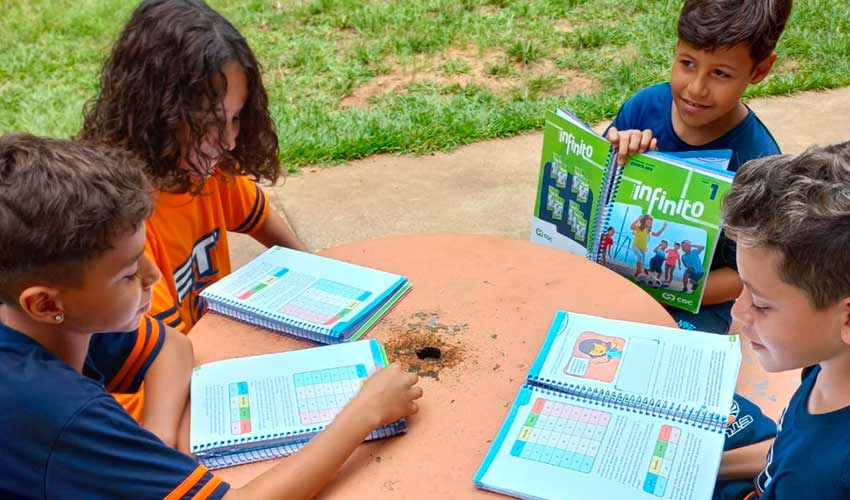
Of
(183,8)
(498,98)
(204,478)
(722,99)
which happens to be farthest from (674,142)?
(498,98)

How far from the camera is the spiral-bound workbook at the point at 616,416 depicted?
4.21 feet

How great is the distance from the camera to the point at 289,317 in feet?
5.57

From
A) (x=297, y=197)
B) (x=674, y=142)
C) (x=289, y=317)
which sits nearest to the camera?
(x=289, y=317)

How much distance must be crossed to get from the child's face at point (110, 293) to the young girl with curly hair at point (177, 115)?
494 millimetres

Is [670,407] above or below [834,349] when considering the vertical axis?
below

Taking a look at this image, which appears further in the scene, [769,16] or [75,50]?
[75,50]

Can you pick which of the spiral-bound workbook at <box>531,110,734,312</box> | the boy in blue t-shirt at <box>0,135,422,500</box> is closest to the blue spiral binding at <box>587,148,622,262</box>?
the spiral-bound workbook at <box>531,110,734,312</box>

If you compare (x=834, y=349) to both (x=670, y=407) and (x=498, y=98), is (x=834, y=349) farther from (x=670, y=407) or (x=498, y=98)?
(x=498, y=98)

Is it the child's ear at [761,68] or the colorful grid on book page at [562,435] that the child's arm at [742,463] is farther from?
the child's ear at [761,68]

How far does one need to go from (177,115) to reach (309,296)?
0.56 metres

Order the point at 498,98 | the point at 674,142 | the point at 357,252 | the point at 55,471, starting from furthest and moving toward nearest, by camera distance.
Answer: the point at 498,98 → the point at 674,142 → the point at 357,252 → the point at 55,471

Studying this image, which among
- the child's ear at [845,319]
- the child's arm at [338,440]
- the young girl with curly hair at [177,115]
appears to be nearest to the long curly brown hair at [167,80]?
the young girl with curly hair at [177,115]

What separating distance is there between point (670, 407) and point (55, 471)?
0.99 m

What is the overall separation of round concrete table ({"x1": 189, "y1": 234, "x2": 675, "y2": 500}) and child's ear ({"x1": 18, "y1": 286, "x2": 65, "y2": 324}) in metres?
0.37
